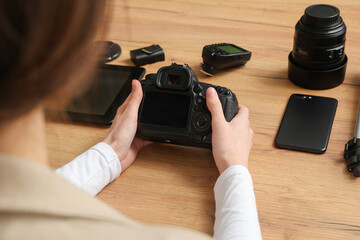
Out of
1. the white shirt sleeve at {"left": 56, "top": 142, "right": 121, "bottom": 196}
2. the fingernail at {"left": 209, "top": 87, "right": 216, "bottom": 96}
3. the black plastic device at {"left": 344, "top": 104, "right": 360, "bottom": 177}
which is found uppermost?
the fingernail at {"left": 209, "top": 87, "right": 216, "bottom": 96}

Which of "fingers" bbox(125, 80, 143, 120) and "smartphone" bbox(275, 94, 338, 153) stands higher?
"fingers" bbox(125, 80, 143, 120)

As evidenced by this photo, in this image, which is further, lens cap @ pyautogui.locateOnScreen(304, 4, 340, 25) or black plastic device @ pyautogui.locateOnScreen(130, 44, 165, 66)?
black plastic device @ pyautogui.locateOnScreen(130, 44, 165, 66)

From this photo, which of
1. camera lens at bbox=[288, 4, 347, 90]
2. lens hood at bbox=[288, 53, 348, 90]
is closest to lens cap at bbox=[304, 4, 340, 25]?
camera lens at bbox=[288, 4, 347, 90]

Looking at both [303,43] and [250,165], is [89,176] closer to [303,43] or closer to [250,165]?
[250,165]

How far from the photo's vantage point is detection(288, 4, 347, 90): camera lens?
107cm

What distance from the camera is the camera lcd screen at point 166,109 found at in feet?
3.23

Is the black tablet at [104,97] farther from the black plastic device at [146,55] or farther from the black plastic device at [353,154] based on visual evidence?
the black plastic device at [353,154]

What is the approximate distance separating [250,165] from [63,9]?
2.09ft

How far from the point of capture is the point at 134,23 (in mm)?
1489

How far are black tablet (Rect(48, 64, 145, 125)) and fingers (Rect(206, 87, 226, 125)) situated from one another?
0.79 ft

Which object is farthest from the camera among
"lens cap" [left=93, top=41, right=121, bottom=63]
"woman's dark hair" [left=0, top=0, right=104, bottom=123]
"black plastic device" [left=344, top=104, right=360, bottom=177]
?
"lens cap" [left=93, top=41, right=121, bottom=63]

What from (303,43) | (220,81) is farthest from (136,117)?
(303,43)

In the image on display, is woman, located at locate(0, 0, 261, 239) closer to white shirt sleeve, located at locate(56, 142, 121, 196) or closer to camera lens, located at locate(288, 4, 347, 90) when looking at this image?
white shirt sleeve, located at locate(56, 142, 121, 196)

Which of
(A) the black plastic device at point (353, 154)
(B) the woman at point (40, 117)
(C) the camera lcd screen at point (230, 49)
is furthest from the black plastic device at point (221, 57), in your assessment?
(B) the woman at point (40, 117)
